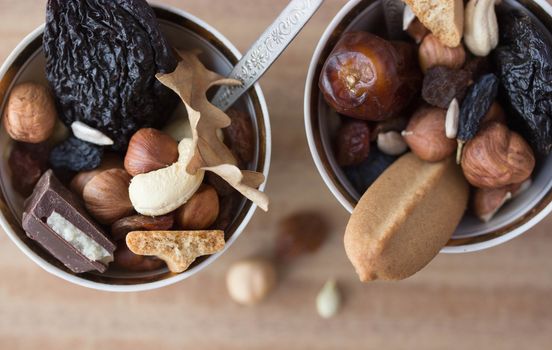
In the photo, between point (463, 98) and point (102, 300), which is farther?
point (102, 300)

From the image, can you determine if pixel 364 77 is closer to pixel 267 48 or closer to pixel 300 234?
pixel 267 48

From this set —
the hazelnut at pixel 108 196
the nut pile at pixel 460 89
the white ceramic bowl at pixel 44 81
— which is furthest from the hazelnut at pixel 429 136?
the hazelnut at pixel 108 196

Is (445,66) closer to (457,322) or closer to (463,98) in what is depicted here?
(463,98)

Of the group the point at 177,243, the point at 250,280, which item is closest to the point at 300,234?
the point at 250,280

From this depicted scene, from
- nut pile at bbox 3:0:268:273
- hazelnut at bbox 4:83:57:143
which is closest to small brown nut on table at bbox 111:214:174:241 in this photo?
nut pile at bbox 3:0:268:273

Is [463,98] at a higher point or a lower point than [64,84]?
higher

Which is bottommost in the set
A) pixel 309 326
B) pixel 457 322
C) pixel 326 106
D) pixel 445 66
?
pixel 309 326

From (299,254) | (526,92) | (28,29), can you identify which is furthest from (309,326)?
(28,29)
